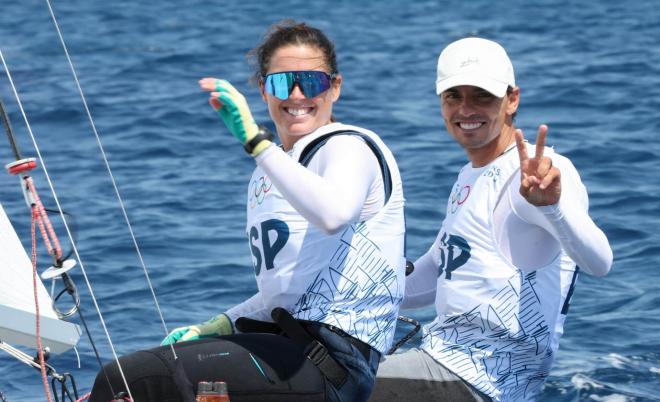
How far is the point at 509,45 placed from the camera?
14789 millimetres

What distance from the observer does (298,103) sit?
3.89 m

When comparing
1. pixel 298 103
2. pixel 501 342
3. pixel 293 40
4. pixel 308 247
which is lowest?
pixel 501 342

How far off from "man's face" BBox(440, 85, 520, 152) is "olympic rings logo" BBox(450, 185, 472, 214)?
137 mm

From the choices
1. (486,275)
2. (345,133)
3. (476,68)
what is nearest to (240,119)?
(345,133)

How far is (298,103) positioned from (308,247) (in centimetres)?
46

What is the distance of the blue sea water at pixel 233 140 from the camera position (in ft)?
22.1

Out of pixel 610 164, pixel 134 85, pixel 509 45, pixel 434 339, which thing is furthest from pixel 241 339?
pixel 509 45

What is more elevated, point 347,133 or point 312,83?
point 312,83

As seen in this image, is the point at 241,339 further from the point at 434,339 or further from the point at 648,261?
the point at 648,261

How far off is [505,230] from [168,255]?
443cm

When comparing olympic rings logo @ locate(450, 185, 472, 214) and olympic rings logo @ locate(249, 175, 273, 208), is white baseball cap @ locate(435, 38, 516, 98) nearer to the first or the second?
olympic rings logo @ locate(450, 185, 472, 214)

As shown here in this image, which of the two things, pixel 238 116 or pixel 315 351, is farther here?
pixel 315 351

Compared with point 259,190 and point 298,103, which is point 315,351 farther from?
point 298,103

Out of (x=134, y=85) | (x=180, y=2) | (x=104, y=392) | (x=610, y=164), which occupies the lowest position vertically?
(x=104, y=392)
